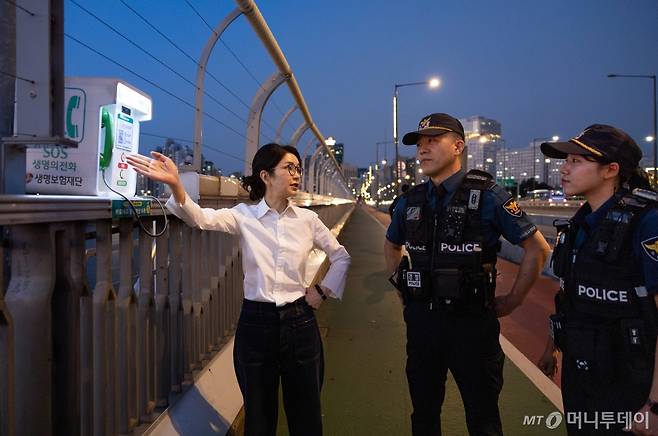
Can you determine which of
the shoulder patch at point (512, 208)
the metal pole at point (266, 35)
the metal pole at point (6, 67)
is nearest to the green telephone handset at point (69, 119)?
the metal pole at point (6, 67)

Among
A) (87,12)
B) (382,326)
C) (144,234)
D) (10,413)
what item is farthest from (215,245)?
(382,326)

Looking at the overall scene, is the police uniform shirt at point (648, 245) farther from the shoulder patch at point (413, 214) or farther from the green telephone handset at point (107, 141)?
the green telephone handset at point (107, 141)

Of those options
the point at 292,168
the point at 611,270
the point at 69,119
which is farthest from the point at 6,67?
the point at 611,270

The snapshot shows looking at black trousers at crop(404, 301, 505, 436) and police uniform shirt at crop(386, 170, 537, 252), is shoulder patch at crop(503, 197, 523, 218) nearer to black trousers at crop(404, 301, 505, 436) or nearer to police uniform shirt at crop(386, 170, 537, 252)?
police uniform shirt at crop(386, 170, 537, 252)

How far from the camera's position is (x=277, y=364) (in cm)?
237

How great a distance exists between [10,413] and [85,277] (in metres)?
0.57

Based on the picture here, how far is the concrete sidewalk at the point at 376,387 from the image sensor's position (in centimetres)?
322

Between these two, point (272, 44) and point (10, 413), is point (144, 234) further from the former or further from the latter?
point (272, 44)

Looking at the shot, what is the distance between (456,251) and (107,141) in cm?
183

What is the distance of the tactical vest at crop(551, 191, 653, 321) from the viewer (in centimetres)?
195

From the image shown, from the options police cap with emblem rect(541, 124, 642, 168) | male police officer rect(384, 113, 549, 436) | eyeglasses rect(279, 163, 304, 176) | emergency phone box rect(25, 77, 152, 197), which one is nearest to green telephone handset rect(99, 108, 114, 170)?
emergency phone box rect(25, 77, 152, 197)

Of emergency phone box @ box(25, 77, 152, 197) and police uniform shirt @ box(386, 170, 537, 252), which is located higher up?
emergency phone box @ box(25, 77, 152, 197)

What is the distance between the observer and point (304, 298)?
2404 millimetres

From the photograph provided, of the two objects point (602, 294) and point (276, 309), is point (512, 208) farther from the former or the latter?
point (276, 309)
